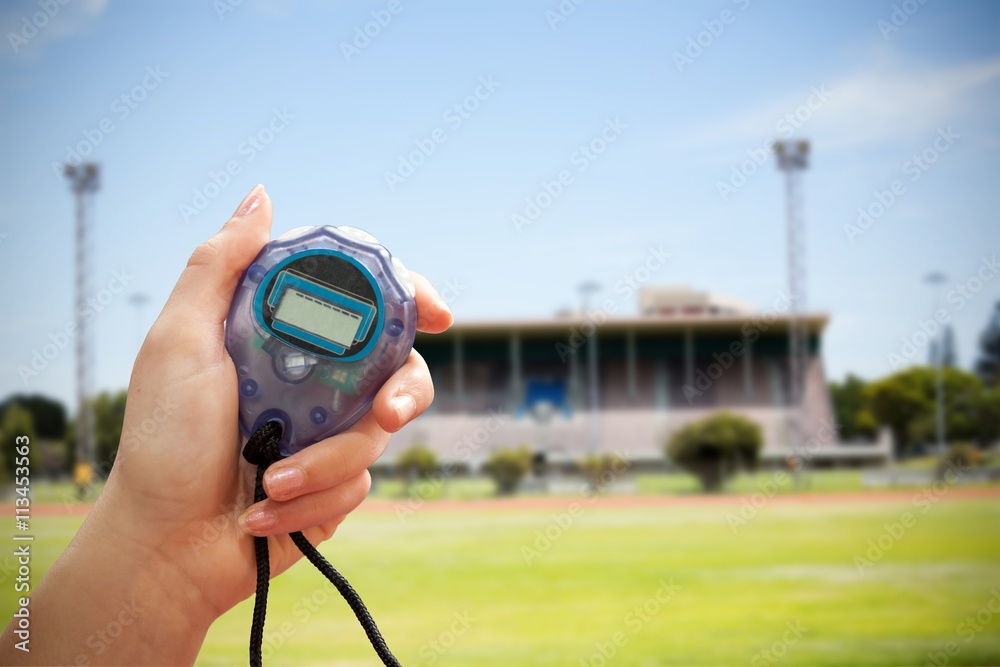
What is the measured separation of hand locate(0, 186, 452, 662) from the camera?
49.9 inches

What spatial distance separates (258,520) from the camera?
49.6 inches

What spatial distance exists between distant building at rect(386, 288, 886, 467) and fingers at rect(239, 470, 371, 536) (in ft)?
81.5

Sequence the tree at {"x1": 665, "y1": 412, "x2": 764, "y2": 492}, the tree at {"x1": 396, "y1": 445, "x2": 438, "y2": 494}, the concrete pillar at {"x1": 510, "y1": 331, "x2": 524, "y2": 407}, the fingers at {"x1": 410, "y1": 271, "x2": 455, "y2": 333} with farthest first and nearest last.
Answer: the concrete pillar at {"x1": 510, "y1": 331, "x2": 524, "y2": 407} < the tree at {"x1": 396, "y1": 445, "x2": 438, "y2": 494} < the tree at {"x1": 665, "y1": 412, "x2": 764, "y2": 492} < the fingers at {"x1": 410, "y1": 271, "x2": 455, "y2": 333}

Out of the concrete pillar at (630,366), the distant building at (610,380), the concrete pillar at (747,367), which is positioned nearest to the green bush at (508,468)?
the distant building at (610,380)

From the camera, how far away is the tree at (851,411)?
2698 cm

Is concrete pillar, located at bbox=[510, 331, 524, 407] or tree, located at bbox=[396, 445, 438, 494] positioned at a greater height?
concrete pillar, located at bbox=[510, 331, 524, 407]

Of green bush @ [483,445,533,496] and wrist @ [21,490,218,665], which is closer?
wrist @ [21,490,218,665]

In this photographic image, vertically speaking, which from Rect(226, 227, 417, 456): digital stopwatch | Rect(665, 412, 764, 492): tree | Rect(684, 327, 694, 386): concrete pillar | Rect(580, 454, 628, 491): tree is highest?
Rect(684, 327, 694, 386): concrete pillar

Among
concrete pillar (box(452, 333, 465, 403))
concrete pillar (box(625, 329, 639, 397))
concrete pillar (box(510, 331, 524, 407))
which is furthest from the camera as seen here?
concrete pillar (box(625, 329, 639, 397))

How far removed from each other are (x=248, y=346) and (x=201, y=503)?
0.83 feet

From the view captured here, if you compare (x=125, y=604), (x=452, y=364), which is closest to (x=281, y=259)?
(x=125, y=604)

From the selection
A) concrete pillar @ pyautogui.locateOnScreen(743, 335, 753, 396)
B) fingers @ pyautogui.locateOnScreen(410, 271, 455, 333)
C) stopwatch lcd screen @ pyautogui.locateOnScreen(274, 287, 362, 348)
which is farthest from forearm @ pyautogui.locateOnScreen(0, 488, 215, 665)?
concrete pillar @ pyautogui.locateOnScreen(743, 335, 753, 396)

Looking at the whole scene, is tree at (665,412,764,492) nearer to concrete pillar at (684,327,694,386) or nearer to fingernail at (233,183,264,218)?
concrete pillar at (684,327,694,386)

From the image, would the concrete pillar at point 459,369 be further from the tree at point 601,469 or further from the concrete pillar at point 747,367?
the concrete pillar at point 747,367
